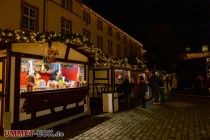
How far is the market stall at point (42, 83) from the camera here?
789 cm

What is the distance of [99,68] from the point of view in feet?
60.3

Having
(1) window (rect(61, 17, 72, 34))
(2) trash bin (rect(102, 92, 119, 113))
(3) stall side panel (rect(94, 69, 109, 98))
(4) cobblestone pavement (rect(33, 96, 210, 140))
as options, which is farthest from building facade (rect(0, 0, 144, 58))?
(4) cobblestone pavement (rect(33, 96, 210, 140))

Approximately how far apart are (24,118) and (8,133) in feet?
3.09

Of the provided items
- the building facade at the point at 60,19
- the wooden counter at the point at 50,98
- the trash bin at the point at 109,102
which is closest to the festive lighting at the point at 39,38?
the wooden counter at the point at 50,98

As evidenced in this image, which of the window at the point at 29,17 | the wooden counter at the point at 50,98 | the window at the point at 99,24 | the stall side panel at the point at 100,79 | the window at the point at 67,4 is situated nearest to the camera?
the wooden counter at the point at 50,98

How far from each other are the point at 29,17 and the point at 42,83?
8148 mm

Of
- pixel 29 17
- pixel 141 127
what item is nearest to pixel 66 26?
pixel 29 17

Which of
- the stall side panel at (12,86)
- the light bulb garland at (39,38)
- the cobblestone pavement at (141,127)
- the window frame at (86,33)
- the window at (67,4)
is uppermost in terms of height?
the window at (67,4)

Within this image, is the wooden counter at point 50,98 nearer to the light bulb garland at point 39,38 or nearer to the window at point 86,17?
the light bulb garland at point 39,38

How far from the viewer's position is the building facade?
48.8 feet

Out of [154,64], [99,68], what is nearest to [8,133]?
[99,68]

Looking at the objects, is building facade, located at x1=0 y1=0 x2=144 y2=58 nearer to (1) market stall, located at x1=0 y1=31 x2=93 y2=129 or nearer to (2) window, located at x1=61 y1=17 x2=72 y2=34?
(2) window, located at x1=61 y1=17 x2=72 y2=34

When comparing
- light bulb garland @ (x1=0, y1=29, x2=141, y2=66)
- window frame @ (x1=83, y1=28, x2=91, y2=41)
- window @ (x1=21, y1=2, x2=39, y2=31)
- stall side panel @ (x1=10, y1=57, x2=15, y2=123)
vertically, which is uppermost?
window frame @ (x1=83, y1=28, x2=91, y2=41)

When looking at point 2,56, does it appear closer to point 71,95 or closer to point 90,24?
point 71,95
